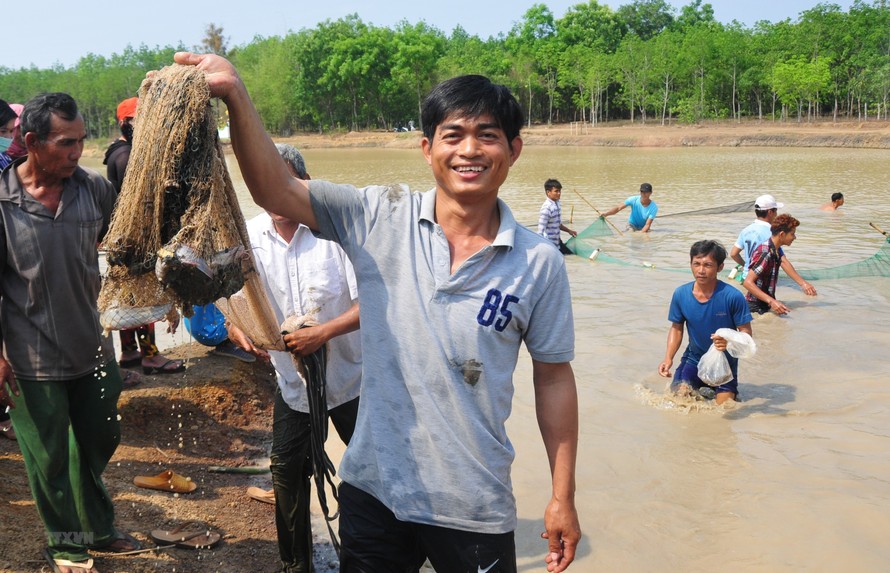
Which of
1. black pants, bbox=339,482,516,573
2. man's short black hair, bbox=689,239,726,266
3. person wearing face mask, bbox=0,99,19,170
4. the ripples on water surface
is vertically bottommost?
the ripples on water surface

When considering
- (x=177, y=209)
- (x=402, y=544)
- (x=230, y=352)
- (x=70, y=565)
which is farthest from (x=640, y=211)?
(x=177, y=209)

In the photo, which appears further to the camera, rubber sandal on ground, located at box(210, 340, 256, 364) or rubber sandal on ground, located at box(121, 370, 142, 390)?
rubber sandal on ground, located at box(210, 340, 256, 364)

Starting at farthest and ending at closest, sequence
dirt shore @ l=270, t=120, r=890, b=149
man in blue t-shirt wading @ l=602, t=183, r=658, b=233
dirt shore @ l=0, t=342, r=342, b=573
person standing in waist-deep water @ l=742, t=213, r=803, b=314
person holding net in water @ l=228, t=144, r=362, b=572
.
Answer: dirt shore @ l=270, t=120, r=890, b=149 < man in blue t-shirt wading @ l=602, t=183, r=658, b=233 < person standing in waist-deep water @ l=742, t=213, r=803, b=314 < dirt shore @ l=0, t=342, r=342, b=573 < person holding net in water @ l=228, t=144, r=362, b=572

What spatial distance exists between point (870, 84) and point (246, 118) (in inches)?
2074

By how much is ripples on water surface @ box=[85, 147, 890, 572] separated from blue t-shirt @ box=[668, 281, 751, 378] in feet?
1.96

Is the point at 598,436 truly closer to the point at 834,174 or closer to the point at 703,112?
the point at 834,174

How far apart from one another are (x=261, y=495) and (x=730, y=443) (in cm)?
334

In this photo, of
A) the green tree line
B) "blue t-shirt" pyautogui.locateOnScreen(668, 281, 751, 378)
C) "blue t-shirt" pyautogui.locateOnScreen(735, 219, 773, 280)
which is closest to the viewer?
"blue t-shirt" pyautogui.locateOnScreen(668, 281, 751, 378)

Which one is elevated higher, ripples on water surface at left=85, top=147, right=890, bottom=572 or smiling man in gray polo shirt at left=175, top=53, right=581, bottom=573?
smiling man in gray polo shirt at left=175, top=53, right=581, bottom=573

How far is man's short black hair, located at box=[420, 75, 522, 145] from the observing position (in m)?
2.06

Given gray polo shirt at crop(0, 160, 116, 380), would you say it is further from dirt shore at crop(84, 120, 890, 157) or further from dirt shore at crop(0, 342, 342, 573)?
dirt shore at crop(84, 120, 890, 157)

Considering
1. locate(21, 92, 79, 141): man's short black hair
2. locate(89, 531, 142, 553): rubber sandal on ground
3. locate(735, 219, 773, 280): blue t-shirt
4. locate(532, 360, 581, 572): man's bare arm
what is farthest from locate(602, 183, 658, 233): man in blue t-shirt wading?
locate(532, 360, 581, 572): man's bare arm

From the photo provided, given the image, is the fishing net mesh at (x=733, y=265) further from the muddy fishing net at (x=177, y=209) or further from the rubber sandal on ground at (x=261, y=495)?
the muddy fishing net at (x=177, y=209)

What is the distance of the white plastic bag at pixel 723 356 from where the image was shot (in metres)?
5.34
